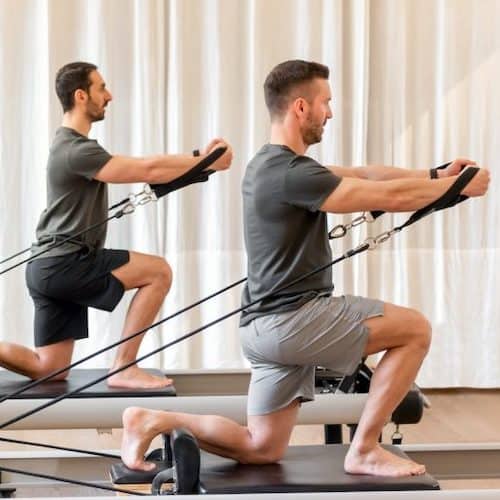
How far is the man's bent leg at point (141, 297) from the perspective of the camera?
4.40 metres

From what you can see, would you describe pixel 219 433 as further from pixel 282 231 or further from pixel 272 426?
pixel 282 231

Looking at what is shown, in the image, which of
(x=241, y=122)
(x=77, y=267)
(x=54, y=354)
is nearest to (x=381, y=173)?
(x=77, y=267)

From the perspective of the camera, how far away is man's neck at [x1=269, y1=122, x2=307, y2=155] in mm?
3252

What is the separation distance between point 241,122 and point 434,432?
1993mm

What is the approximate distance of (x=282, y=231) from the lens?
125 inches

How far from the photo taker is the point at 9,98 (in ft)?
20.4

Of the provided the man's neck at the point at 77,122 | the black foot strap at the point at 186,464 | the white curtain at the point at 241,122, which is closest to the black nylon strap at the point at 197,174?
the man's neck at the point at 77,122

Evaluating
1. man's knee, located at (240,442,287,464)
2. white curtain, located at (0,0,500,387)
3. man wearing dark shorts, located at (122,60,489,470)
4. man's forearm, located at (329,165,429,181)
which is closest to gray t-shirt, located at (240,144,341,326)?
man wearing dark shorts, located at (122,60,489,470)

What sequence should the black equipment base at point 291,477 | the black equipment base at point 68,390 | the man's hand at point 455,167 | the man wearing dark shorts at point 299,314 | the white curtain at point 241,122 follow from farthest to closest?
the white curtain at point 241,122 < the black equipment base at point 68,390 < the man's hand at point 455,167 < the man wearing dark shorts at point 299,314 < the black equipment base at point 291,477

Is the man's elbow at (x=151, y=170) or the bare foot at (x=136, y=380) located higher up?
the man's elbow at (x=151, y=170)

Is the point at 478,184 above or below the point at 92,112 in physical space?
below

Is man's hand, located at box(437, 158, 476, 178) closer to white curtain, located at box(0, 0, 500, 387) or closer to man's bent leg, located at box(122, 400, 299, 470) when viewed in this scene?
man's bent leg, located at box(122, 400, 299, 470)

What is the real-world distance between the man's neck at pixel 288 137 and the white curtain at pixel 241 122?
3.10 m

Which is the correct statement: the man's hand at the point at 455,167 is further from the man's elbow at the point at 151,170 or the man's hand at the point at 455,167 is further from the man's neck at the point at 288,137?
the man's elbow at the point at 151,170
